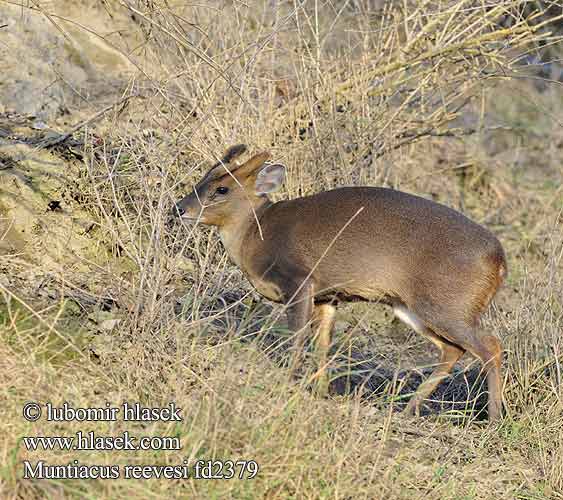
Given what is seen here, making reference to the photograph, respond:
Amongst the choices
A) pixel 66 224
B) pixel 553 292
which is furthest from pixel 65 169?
pixel 553 292

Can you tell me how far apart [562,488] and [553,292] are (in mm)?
1625

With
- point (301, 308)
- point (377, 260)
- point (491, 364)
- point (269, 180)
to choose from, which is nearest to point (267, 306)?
point (269, 180)

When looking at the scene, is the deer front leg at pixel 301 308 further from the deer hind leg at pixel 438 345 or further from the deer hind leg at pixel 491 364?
the deer hind leg at pixel 491 364

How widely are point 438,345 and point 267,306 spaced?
4.46 ft

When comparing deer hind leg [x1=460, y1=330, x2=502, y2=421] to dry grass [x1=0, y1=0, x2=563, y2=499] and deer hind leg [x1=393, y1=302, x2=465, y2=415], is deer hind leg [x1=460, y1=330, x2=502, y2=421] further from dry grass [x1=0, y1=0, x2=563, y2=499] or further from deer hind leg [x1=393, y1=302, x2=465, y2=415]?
deer hind leg [x1=393, y1=302, x2=465, y2=415]

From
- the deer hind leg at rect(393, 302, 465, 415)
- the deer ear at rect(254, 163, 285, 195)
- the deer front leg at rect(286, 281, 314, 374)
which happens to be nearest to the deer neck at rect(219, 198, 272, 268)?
the deer ear at rect(254, 163, 285, 195)

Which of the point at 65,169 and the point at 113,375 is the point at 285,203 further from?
the point at 113,375

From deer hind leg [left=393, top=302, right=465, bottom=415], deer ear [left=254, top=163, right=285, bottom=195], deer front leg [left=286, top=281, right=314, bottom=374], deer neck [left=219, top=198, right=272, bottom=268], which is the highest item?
deer ear [left=254, top=163, right=285, bottom=195]

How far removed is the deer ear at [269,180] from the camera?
21.9ft

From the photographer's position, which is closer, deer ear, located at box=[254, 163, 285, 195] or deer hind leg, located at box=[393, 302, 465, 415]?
deer hind leg, located at box=[393, 302, 465, 415]

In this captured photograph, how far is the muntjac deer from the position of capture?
5.91m

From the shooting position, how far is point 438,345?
634 centimetres

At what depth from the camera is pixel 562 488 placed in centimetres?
531

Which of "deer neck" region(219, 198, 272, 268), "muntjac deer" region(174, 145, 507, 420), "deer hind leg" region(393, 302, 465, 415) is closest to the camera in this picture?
"muntjac deer" region(174, 145, 507, 420)
